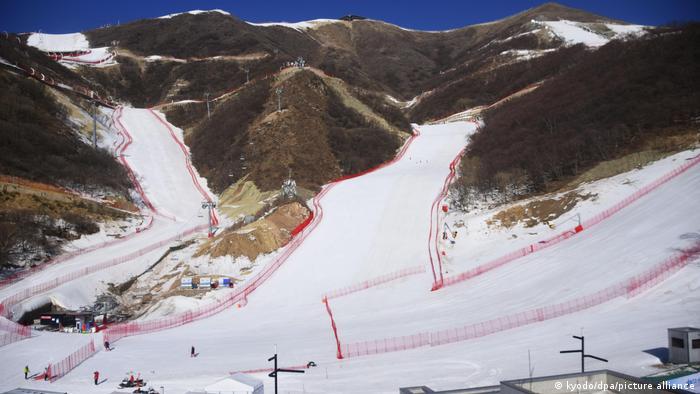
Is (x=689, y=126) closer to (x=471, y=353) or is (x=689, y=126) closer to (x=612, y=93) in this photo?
(x=612, y=93)

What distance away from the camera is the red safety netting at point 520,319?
21.4 meters

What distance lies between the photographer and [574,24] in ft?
396

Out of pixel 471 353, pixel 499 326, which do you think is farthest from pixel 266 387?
pixel 499 326

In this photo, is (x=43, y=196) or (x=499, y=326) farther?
(x=43, y=196)

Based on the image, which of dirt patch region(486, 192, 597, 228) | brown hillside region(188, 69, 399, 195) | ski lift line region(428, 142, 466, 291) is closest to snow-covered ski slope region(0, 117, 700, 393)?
ski lift line region(428, 142, 466, 291)

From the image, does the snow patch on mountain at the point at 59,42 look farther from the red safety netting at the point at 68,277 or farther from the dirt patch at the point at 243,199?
the red safety netting at the point at 68,277

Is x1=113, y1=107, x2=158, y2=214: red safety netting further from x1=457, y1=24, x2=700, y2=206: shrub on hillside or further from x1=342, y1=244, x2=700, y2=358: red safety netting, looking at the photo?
x1=342, y1=244, x2=700, y2=358: red safety netting

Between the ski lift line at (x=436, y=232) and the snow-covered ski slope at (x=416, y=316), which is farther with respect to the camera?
the ski lift line at (x=436, y=232)

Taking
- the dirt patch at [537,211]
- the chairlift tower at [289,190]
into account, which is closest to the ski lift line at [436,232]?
the dirt patch at [537,211]

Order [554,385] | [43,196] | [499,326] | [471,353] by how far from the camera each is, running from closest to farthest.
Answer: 1. [554,385]
2. [471,353]
3. [499,326]
4. [43,196]

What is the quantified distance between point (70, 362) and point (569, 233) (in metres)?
24.7

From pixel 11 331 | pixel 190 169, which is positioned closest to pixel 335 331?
pixel 11 331

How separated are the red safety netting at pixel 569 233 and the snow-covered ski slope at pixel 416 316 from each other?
0.56 m

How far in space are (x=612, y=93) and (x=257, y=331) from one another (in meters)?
35.2
